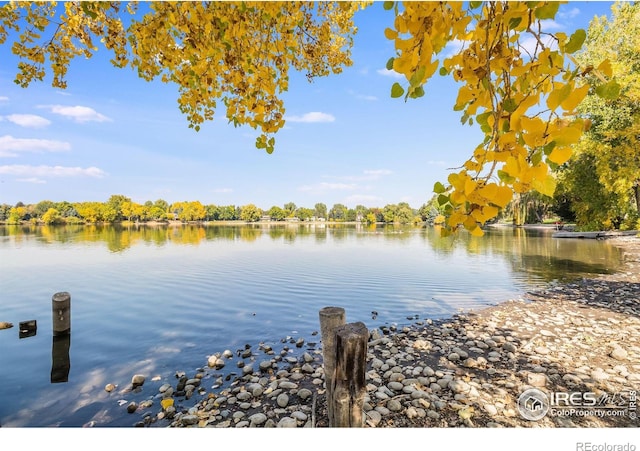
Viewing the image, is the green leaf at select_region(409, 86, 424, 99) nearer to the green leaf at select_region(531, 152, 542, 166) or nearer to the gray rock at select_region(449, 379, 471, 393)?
the green leaf at select_region(531, 152, 542, 166)

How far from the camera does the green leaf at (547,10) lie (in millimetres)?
967

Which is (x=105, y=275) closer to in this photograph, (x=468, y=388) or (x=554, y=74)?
(x=468, y=388)

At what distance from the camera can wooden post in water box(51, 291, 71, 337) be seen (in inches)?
315

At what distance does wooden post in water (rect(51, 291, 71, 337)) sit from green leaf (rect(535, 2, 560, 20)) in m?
10.3

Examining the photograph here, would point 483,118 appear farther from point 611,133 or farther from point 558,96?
point 611,133

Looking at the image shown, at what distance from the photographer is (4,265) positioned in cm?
1900

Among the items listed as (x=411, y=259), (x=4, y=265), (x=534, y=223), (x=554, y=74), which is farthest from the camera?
(x=534, y=223)

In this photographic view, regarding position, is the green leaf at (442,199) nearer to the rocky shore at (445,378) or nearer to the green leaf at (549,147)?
the green leaf at (549,147)

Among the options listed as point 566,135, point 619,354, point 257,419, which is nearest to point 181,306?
point 257,419

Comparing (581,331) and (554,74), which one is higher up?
(554,74)

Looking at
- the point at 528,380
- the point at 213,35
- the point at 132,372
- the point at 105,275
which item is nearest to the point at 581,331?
the point at 528,380

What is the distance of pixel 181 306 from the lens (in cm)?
1080

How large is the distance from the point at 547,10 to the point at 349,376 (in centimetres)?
286

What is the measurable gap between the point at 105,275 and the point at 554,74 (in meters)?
19.5
